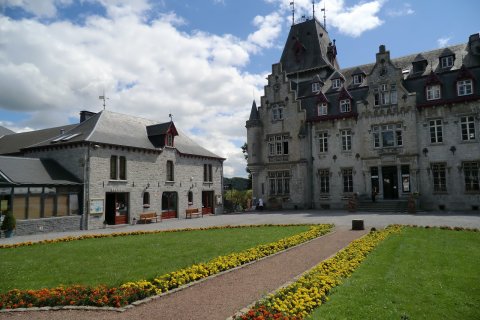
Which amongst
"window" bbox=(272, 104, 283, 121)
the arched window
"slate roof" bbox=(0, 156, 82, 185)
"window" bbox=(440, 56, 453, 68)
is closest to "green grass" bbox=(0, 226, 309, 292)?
"slate roof" bbox=(0, 156, 82, 185)

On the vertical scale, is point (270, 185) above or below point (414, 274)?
above

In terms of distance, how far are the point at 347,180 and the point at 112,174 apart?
72.1 feet

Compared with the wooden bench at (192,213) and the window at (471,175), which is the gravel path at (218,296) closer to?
the wooden bench at (192,213)

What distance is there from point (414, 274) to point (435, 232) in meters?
8.92

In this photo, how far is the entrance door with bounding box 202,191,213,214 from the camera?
3688 cm

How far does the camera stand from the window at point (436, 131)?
102 feet

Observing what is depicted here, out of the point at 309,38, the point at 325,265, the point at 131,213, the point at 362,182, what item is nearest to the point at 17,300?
the point at 325,265

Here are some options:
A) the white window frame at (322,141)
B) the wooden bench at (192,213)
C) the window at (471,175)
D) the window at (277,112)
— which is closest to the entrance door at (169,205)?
the wooden bench at (192,213)

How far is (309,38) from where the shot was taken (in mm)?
45094

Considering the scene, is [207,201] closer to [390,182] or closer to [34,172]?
[34,172]

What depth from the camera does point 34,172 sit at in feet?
76.2

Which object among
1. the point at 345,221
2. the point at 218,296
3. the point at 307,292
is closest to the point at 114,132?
the point at 345,221

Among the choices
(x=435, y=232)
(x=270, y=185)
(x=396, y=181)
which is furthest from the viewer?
(x=270, y=185)

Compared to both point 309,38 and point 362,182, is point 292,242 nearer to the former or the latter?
point 362,182
